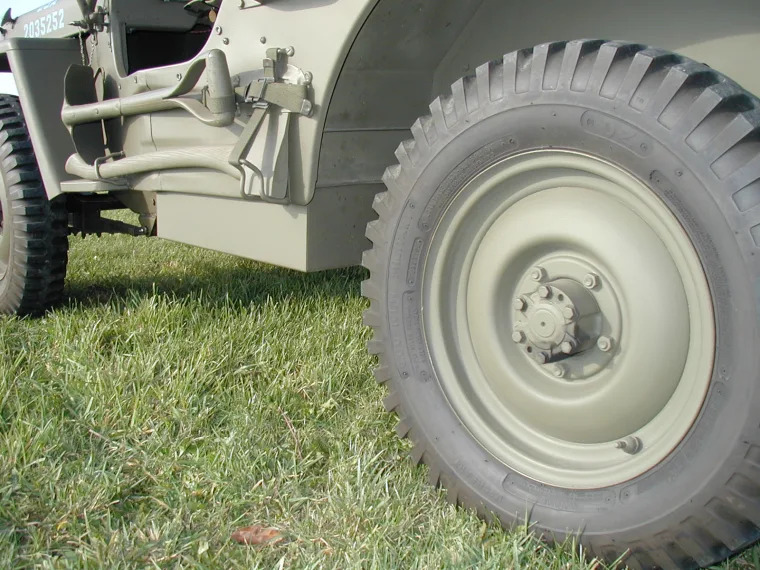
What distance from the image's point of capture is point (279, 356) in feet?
8.45

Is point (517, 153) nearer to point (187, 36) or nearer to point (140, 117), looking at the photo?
point (140, 117)

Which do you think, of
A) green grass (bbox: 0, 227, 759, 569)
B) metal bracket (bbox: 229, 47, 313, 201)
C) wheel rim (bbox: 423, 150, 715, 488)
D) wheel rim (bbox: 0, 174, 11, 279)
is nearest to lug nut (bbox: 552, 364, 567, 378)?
wheel rim (bbox: 423, 150, 715, 488)

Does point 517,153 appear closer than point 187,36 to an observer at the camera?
Yes

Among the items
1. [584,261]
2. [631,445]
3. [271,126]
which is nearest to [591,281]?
[584,261]

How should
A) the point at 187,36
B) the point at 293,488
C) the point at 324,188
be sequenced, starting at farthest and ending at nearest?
the point at 187,36 → the point at 324,188 → the point at 293,488

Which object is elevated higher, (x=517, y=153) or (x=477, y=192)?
(x=517, y=153)

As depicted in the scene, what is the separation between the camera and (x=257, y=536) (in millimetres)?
1633

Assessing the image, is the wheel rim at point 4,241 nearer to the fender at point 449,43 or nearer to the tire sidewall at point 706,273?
the fender at point 449,43

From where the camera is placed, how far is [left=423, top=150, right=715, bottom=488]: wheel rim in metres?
1.42

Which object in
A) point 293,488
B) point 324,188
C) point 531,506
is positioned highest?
point 324,188

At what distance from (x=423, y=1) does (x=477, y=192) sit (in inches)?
21.0

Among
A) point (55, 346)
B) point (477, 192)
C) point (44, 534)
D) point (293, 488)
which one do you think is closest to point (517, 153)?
point (477, 192)

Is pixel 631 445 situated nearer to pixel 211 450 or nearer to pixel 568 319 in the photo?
pixel 568 319

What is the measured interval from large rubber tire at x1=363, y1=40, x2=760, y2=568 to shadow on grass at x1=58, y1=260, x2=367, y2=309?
4.83ft
